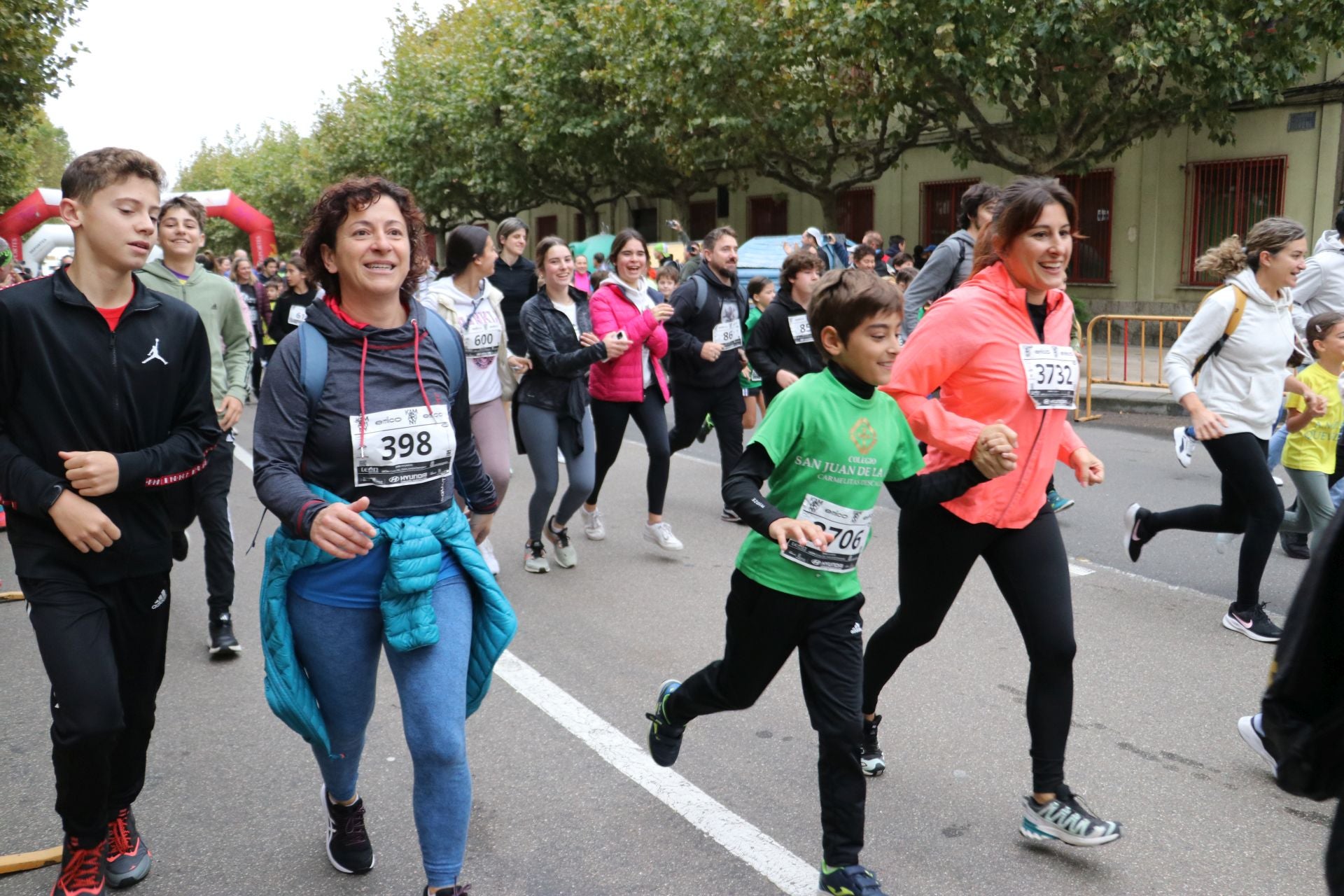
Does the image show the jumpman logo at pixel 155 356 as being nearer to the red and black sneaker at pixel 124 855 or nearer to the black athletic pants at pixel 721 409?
the red and black sneaker at pixel 124 855

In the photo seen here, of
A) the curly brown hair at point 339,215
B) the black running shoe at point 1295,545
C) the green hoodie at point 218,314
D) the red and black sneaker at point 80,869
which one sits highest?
the curly brown hair at point 339,215

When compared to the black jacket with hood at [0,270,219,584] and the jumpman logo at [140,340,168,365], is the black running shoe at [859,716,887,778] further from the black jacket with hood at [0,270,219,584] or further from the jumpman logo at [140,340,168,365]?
the jumpman logo at [140,340,168,365]

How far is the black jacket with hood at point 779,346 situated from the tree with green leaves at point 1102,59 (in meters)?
9.68

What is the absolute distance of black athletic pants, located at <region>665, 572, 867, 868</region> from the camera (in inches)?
122

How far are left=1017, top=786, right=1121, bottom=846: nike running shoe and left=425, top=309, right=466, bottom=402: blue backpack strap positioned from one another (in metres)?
2.00

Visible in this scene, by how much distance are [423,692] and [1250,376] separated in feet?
13.1

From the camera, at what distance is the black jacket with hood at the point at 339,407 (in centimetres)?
280

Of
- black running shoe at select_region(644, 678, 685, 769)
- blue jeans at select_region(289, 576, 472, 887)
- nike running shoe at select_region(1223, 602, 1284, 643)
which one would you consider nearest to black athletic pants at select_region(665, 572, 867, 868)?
black running shoe at select_region(644, 678, 685, 769)

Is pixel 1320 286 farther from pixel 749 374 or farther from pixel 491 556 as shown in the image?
pixel 491 556

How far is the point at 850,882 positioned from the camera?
3041 millimetres

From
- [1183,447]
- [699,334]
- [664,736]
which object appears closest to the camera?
[664,736]

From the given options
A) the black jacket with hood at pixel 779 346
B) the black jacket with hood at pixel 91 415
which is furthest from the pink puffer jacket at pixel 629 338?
the black jacket with hood at pixel 91 415

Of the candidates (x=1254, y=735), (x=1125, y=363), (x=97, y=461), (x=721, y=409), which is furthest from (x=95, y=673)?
(x=1125, y=363)

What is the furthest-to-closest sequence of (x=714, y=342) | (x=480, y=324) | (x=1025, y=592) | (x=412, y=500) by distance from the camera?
(x=714, y=342) < (x=480, y=324) < (x=1025, y=592) < (x=412, y=500)
